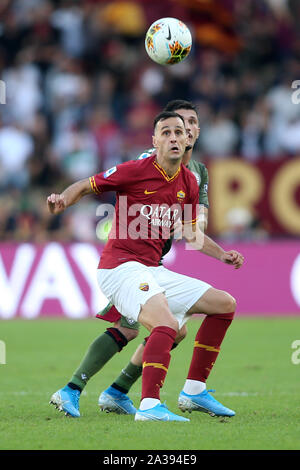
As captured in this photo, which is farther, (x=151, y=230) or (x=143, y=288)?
(x=151, y=230)

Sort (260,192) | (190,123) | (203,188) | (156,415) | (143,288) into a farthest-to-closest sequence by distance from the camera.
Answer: (260,192)
(203,188)
(190,123)
(143,288)
(156,415)

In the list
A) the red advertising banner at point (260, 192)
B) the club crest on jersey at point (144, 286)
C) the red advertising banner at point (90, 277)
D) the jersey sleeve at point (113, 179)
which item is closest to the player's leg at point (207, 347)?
the club crest on jersey at point (144, 286)

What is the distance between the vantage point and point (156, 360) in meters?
6.46

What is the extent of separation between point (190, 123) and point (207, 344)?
1.86 m

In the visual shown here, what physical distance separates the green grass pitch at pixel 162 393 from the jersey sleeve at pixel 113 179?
1.70 meters

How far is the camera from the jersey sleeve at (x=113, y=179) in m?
6.79

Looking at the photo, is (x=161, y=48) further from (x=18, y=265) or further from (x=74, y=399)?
(x=18, y=265)

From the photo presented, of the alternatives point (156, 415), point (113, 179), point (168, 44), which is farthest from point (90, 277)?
point (156, 415)

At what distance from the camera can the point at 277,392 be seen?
329 inches

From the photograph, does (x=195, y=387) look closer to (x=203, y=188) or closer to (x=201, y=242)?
(x=201, y=242)

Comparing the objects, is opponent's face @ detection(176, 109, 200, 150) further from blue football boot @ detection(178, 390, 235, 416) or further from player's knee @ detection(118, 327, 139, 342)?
blue football boot @ detection(178, 390, 235, 416)

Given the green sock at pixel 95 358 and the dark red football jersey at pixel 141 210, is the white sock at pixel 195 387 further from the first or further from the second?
the dark red football jersey at pixel 141 210

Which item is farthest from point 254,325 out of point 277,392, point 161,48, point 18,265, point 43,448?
point 43,448

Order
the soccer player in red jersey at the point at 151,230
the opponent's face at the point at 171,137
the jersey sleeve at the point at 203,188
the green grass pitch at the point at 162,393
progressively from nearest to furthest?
the green grass pitch at the point at 162,393 → the soccer player in red jersey at the point at 151,230 → the opponent's face at the point at 171,137 → the jersey sleeve at the point at 203,188
